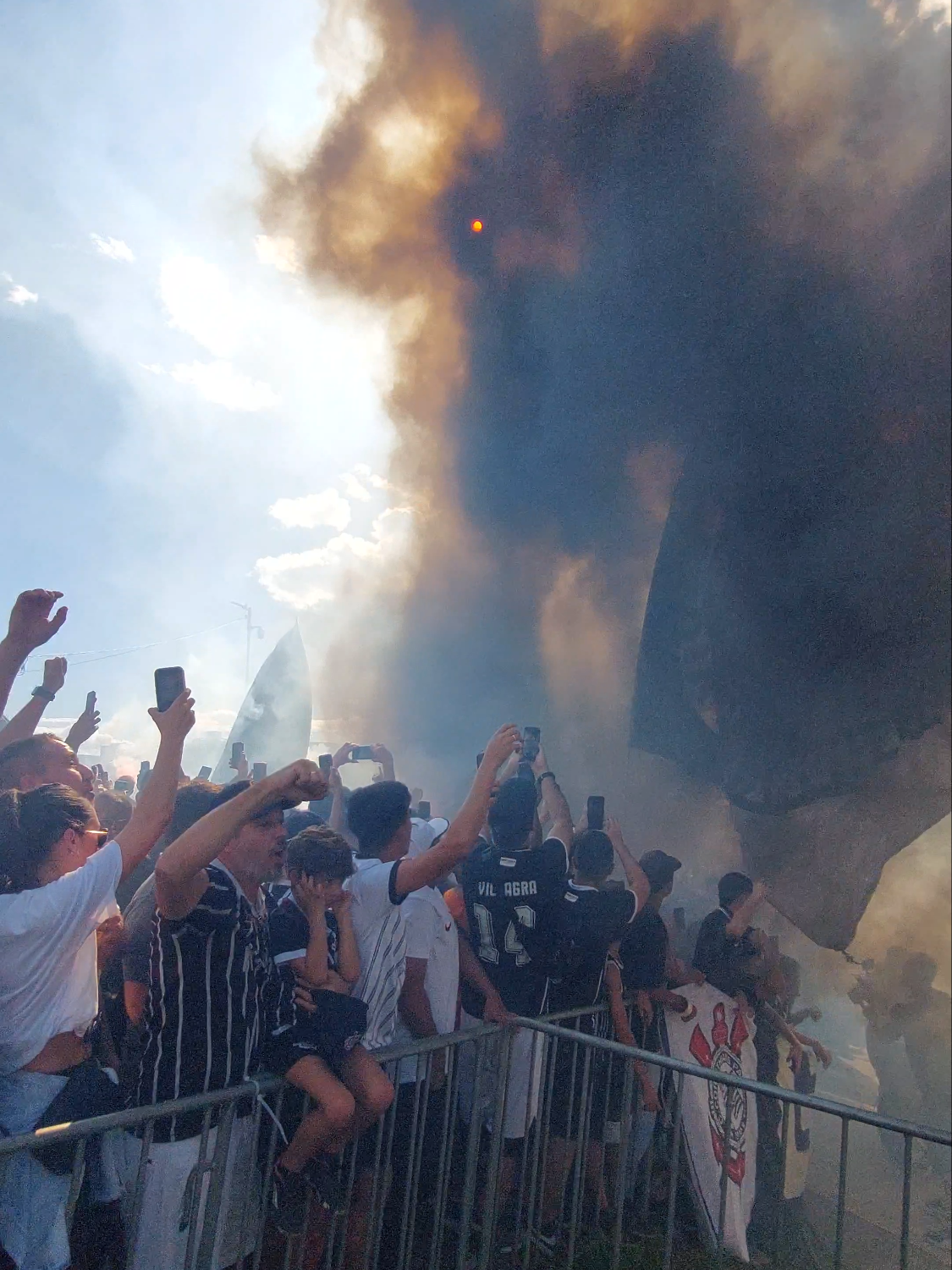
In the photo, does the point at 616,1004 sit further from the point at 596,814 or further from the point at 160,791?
the point at 160,791

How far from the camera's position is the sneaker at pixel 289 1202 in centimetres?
209

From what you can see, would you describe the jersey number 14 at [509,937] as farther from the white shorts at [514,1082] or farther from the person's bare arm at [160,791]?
the person's bare arm at [160,791]

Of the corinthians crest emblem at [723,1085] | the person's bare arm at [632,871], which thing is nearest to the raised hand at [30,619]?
the person's bare arm at [632,871]

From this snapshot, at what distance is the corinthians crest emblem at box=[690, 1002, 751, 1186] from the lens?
3.34m

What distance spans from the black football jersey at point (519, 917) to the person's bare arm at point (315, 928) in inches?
37.4

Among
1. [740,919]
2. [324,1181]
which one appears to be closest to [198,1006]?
[324,1181]

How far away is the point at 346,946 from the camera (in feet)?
7.52

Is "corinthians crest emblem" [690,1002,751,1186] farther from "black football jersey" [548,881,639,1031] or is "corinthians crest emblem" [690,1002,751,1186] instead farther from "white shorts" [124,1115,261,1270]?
"white shorts" [124,1115,261,1270]

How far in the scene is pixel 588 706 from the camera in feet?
30.7

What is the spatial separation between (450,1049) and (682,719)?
5.17 metres

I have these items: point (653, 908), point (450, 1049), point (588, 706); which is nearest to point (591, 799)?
point (653, 908)

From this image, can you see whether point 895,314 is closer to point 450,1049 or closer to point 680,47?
point 680,47

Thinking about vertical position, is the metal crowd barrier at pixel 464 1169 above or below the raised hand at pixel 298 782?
below

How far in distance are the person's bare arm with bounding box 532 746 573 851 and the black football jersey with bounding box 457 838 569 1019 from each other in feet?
0.99
